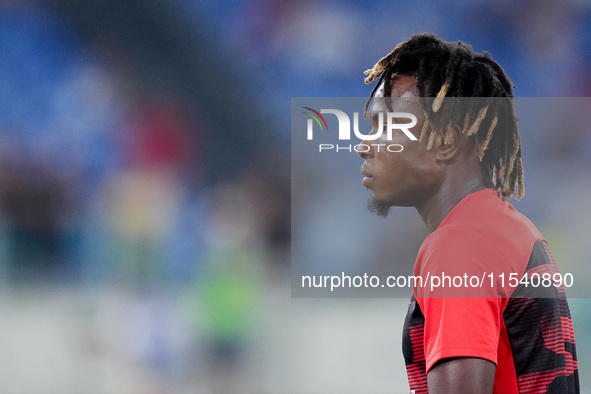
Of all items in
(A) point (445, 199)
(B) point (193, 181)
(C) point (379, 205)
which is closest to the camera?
(A) point (445, 199)

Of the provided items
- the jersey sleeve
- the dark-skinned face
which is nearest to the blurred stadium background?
the dark-skinned face

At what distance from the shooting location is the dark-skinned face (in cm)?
97

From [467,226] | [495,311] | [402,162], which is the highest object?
Answer: [402,162]

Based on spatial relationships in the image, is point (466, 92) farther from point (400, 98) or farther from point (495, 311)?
point (495, 311)

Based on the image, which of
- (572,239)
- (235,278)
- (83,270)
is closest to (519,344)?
(572,239)

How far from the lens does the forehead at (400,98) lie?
975 millimetres

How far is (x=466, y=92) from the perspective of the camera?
3.31 ft

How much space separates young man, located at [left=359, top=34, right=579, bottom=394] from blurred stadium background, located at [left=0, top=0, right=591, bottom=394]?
2.45 meters

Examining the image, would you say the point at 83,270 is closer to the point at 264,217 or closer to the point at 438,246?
the point at 264,217

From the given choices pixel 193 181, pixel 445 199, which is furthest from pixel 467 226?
pixel 193 181

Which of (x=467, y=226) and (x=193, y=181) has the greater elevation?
(x=193, y=181)

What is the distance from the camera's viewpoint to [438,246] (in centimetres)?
80

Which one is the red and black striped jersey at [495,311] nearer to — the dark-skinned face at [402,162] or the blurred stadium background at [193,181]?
the dark-skinned face at [402,162]

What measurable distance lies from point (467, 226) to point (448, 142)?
182 millimetres
